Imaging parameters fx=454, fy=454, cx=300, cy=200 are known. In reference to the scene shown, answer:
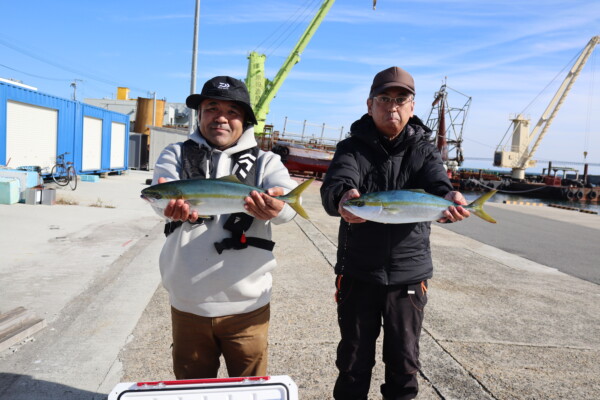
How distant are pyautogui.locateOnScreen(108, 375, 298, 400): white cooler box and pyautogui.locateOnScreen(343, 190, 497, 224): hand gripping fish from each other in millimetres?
939

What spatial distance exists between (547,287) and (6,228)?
367 inches

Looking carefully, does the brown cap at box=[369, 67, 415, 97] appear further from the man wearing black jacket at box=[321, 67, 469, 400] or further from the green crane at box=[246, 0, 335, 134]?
the green crane at box=[246, 0, 335, 134]

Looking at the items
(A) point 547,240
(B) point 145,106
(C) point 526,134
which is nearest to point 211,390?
(A) point 547,240

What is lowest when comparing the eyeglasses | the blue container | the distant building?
the blue container

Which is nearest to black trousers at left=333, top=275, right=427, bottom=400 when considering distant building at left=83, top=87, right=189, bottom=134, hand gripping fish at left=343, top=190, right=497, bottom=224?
hand gripping fish at left=343, top=190, right=497, bottom=224

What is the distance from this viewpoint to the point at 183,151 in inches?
102

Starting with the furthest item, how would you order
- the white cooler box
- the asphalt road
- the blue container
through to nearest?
the blue container, the asphalt road, the white cooler box

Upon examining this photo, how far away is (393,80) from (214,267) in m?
1.53

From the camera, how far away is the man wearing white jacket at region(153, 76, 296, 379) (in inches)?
93.7

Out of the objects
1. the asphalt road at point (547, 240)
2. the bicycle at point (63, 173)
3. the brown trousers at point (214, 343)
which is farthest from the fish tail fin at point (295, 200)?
the bicycle at point (63, 173)

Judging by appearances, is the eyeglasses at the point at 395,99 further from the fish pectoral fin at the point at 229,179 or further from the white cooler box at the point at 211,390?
the white cooler box at the point at 211,390

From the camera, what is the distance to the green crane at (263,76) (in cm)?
Answer: 4009

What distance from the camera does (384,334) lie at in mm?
2752

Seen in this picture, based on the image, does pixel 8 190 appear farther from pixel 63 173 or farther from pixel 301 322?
pixel 301 322
